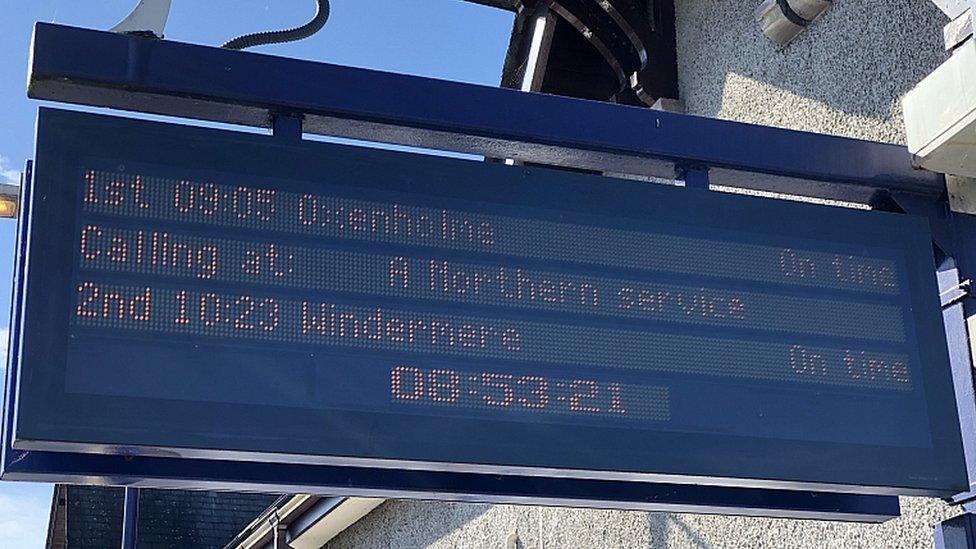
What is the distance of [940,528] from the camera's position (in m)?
2.90

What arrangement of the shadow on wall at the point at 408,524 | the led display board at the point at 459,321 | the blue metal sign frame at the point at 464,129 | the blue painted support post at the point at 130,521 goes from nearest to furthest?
1. the led display board at the point at 459,321
2. the blue metal sign frame at the point at 464,129
3. the blue painted support post at the point at 130,521
4. the shadow on wall at the point at 408,524

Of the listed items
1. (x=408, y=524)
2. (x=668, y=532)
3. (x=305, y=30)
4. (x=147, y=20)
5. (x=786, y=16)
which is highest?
(x=786, y=16)

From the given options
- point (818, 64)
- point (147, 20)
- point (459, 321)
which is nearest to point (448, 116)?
point (459, 321)

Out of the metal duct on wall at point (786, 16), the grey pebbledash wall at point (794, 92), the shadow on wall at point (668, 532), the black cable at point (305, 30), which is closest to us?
the black cable at point (305, 30)

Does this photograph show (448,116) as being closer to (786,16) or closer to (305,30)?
(305,30)

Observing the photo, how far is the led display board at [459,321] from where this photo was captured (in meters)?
2.47

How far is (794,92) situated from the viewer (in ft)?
13.4

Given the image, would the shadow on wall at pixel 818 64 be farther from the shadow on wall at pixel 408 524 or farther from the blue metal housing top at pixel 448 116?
the shadow on wall at pixel 408 524

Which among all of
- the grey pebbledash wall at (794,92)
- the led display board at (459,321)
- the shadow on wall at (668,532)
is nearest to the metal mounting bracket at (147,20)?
the led display board at (459,321)

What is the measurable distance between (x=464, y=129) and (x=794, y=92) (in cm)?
152

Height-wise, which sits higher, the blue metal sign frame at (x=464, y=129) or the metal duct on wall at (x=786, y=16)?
the metal duct on wall at (x=786, y=16)

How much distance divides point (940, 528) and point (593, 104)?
1.12 meters

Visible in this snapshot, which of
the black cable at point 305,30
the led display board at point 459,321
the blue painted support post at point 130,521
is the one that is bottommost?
the led display board at point 459,321

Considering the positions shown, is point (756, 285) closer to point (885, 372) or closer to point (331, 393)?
point (885, 372)
